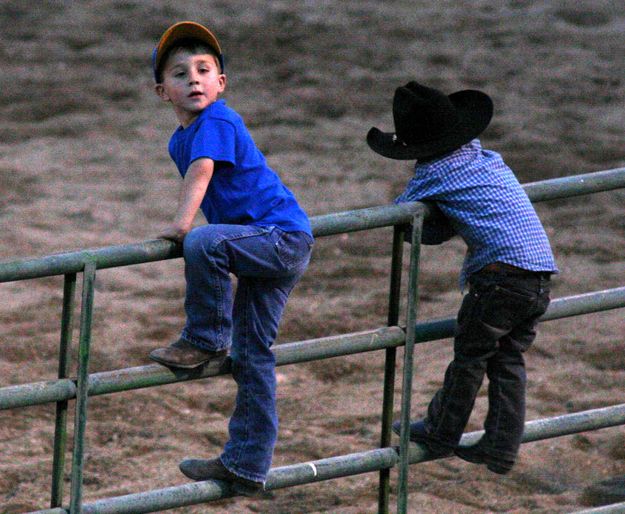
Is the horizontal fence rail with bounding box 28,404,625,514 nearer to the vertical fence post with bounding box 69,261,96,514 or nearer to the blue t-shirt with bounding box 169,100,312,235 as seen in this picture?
the vertical fence post with bounding box 69,261,96,514

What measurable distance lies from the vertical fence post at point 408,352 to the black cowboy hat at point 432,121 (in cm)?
24

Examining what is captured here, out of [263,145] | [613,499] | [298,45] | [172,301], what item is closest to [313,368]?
[172,301]

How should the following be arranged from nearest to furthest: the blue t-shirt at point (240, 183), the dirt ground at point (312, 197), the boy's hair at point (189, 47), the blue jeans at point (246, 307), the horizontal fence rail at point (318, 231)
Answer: the horizontal fence rail at point (318, 231)
the blue jeans at point (246, 307)
the blue t-shirt at point (240, 183)
the boy's hair at point (189, 47)
the dirt ground at point (312, 197)

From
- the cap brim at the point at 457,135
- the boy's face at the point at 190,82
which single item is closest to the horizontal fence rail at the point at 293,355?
the cap brim at the point at 457,135

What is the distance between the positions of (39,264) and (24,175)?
219 inches

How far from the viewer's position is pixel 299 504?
5211mm

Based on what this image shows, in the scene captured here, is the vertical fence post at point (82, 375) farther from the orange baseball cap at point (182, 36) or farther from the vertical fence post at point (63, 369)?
the orange baseball cap at point (182, 36)

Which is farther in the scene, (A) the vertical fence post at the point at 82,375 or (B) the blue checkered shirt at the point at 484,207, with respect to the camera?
(B) the blue checkered shirt at the point at 484,207

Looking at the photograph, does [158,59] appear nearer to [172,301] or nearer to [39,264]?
[39,264]

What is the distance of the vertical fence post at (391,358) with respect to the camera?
3.52 meters

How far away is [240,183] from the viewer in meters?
3.51

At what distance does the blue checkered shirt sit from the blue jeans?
1.16ft

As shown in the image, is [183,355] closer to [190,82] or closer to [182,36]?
[190,82]

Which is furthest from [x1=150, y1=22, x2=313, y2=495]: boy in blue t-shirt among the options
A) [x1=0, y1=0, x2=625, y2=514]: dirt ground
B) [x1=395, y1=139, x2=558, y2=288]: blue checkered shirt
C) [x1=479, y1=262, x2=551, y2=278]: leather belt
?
[x1=0, y1=0, x2=625, y2=514]: dirt ground
